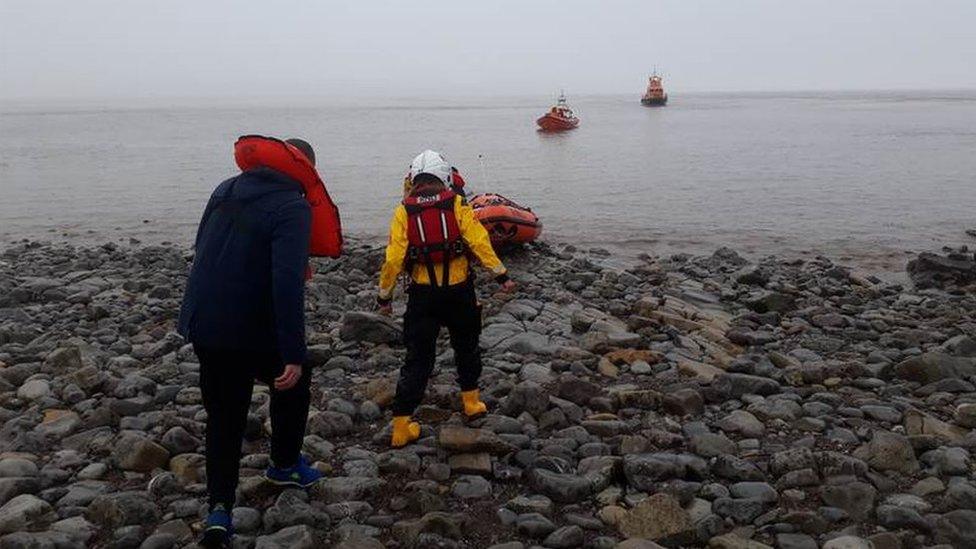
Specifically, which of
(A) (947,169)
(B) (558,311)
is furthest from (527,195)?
(A) (947,169)

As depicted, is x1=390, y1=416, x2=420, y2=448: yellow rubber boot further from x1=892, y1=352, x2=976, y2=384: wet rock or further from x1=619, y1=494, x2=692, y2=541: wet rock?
x1=892, y1=352, x2=976, y2=384: wet rock

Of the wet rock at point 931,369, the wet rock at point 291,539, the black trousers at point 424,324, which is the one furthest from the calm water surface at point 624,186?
the wet rock at point 291,539

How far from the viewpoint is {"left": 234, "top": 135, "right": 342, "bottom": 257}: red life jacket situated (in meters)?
4.39

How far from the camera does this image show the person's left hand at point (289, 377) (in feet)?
14.5

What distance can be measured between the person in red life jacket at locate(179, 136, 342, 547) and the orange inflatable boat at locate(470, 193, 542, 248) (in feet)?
36.2

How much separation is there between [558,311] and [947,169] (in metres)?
33.5

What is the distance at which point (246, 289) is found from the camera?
4.37 m

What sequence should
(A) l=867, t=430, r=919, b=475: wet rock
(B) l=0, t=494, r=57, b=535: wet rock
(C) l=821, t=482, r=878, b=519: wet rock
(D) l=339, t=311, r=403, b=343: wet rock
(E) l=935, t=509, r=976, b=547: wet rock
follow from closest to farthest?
(E) l=935, t=509, r=976, b=547: wet rock < (B) l=0, t=494, r=57, b=535: wet rock < (C) l=821, t=482, r=878, b=519: wet rock < (A) l=867, t=430, r=919, b=475: wet rock < (D) l=339, t=311, r=403, b=343: wet rock

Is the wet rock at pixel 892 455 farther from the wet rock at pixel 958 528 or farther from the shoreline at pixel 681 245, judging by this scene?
the shoreline at pixel 681 245

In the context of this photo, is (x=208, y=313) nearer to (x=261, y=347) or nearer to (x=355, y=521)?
(x=261, y=347)

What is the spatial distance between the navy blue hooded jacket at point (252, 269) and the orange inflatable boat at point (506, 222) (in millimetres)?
11091

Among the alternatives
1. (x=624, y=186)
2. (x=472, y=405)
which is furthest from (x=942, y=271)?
(x=624, y=186)

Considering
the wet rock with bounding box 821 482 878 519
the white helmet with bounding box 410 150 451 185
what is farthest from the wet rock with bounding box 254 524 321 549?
the wet rock with bounding box 821 482 878 519

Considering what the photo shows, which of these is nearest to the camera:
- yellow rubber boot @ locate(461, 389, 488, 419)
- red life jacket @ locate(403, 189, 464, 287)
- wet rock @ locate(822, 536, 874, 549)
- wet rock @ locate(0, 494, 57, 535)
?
wet rock @ locate(822, 536, 874, 549)
